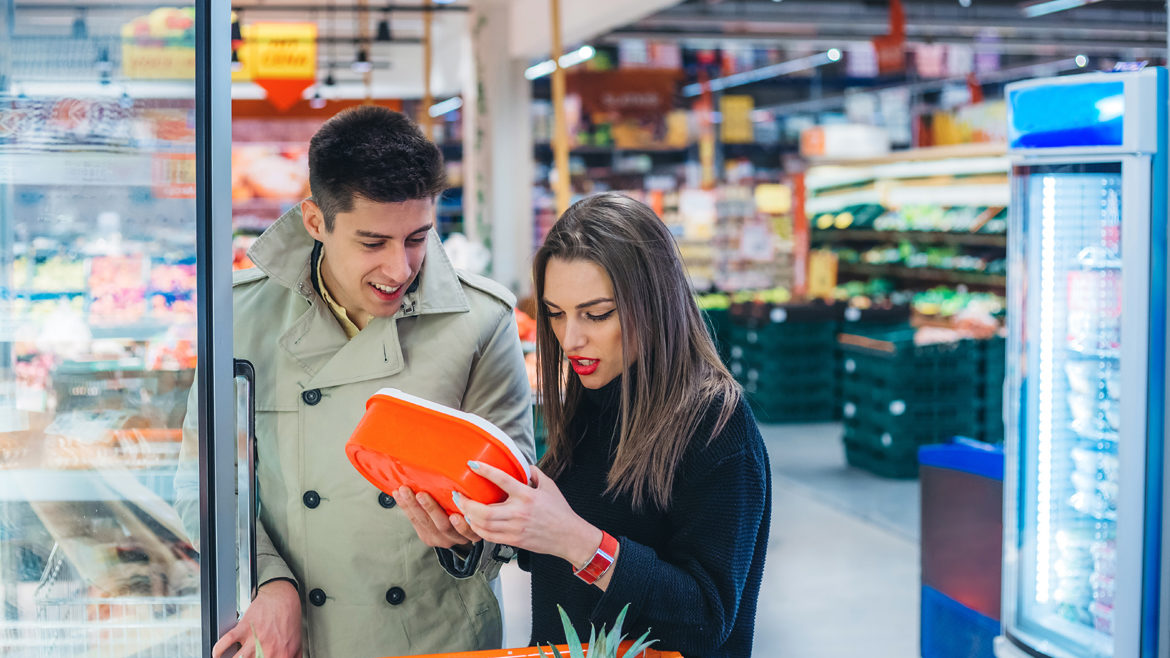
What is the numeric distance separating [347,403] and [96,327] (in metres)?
0.62

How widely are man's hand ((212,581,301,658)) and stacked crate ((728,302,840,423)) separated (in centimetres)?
861

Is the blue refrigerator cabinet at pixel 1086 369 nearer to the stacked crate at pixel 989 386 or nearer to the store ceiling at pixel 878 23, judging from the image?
the stacked crate at pixel 989 386

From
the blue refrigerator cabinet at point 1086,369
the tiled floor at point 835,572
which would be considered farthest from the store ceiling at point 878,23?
the blue refrigerator cabinet at point 1086,369

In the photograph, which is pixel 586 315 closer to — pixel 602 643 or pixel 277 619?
pixel 602 643

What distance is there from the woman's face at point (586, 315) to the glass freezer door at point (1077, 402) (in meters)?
2.12

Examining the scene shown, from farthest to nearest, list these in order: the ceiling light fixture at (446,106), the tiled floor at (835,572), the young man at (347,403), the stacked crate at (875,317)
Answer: the ceiling light fixture at (446,106) → the stacked crate at (875,317) → the tiled floor at (835,572) → the young man at (347,403)

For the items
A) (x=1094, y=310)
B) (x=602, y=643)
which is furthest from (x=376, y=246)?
(x=1094, y=310)

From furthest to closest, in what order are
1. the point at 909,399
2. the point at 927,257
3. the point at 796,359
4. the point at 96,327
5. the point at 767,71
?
the point at 767,71, the point at 927,257, the point at 796,359, the point at 909,399, the point at 96,327

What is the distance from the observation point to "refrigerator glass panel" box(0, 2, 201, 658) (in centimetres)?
132

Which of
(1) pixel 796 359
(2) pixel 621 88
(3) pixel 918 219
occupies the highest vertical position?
(2) pixel 621 88

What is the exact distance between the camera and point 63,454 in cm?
138

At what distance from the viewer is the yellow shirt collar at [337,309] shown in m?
2.01

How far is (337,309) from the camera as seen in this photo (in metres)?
2.04

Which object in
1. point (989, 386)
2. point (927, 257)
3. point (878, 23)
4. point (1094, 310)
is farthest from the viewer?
point (878, 23)
